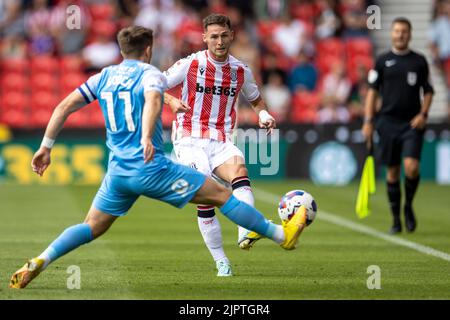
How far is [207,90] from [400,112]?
14.8 ft

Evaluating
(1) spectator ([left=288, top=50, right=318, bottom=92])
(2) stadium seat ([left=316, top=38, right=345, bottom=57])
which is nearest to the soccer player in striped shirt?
(1) spectator ([left=288, top=50, right=318, bottom=92])

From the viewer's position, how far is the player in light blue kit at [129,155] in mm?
8031

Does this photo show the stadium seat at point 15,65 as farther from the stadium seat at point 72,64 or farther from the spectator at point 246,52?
the spectator at point 246,52

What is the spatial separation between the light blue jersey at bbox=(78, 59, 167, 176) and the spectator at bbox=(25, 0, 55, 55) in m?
16.2

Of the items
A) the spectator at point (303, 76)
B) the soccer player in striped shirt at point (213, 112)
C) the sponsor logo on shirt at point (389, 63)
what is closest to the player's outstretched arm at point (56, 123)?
the soccer player in striped shirt at point (213, 112)

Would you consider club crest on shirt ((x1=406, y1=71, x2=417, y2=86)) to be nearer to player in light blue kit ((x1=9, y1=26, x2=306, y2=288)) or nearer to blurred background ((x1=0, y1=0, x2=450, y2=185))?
player in light blue kit ((x1=9, y1=26, x2=306, y2=288))

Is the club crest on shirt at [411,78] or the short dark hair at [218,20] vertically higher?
the short dark hair at [218,20]

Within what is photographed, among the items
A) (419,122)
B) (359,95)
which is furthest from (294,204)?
(359,95)

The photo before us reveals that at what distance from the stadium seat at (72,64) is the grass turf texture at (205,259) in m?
6.90

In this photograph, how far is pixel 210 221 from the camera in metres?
9.55

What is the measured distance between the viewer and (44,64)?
79.2ft

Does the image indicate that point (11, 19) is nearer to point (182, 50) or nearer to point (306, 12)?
point (182, 50)

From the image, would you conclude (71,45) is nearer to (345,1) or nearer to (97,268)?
(345,1)

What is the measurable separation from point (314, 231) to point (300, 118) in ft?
33.4
